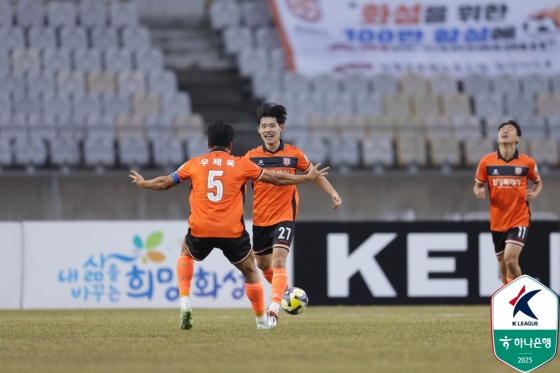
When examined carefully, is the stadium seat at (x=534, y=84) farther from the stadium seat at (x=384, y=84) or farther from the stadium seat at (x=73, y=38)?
the stadium seat at (x=73, y=38)

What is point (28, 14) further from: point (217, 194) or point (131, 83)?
point (217, 194)

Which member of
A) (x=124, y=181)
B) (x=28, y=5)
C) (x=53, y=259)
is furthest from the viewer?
(x=28, y=5)

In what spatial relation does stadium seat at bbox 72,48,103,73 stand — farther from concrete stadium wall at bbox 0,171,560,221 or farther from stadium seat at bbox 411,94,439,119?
stadium seat at bbox 411,94,439,119

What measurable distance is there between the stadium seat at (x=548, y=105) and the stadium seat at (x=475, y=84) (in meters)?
1.44

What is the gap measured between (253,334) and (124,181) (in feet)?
41.0

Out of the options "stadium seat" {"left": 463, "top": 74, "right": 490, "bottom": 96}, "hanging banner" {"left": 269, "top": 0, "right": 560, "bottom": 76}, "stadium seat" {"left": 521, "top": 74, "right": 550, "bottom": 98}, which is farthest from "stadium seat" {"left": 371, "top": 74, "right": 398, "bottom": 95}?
"stadium seat" {"left": 521, "top": 74, "right": 550, "bottom": 98}

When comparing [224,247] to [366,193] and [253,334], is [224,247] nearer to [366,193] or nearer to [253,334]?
[253,334]

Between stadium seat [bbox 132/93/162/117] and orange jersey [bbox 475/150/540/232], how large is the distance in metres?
12.2

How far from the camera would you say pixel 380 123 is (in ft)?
78.3

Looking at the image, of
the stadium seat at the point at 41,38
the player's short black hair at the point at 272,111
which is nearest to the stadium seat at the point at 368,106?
the stadium seat at the point at 41,38

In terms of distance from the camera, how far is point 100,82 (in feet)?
78.8

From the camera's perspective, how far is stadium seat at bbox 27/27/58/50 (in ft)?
82.2

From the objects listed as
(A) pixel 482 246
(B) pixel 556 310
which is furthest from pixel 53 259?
(B) pixel 556 310

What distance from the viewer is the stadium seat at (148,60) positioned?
82.3 ft
